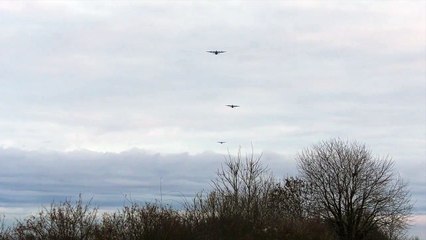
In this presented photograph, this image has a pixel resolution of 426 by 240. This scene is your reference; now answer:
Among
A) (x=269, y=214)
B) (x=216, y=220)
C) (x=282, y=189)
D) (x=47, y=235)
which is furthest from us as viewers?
(x=282, y=189)

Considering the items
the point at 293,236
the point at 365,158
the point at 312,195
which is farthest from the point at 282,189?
the point at 293,236

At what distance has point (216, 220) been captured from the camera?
3403 centimetres

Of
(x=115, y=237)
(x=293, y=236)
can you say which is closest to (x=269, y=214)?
(x=293, y=236)

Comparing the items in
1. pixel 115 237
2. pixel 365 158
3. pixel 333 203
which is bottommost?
pixel 115 237

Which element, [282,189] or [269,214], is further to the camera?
[282,189]

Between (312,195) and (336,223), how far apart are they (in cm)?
339

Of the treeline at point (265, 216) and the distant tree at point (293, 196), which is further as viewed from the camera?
the distant tree at point (293, 196)

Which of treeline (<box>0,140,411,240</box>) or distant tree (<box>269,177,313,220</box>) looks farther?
distant tree (<box>269,177,313,220</box>)

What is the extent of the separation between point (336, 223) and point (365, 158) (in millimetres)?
6147

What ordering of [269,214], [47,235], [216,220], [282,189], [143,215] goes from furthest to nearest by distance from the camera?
[282,189] < [269,214] < [216,220] < [47,235] < [143,215]

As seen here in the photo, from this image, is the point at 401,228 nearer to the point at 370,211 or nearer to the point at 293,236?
the point at 370,211

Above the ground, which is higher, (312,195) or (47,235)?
(312,195)

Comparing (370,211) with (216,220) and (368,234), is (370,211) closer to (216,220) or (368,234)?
(368,234)

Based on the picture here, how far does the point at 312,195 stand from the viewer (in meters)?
55.1
